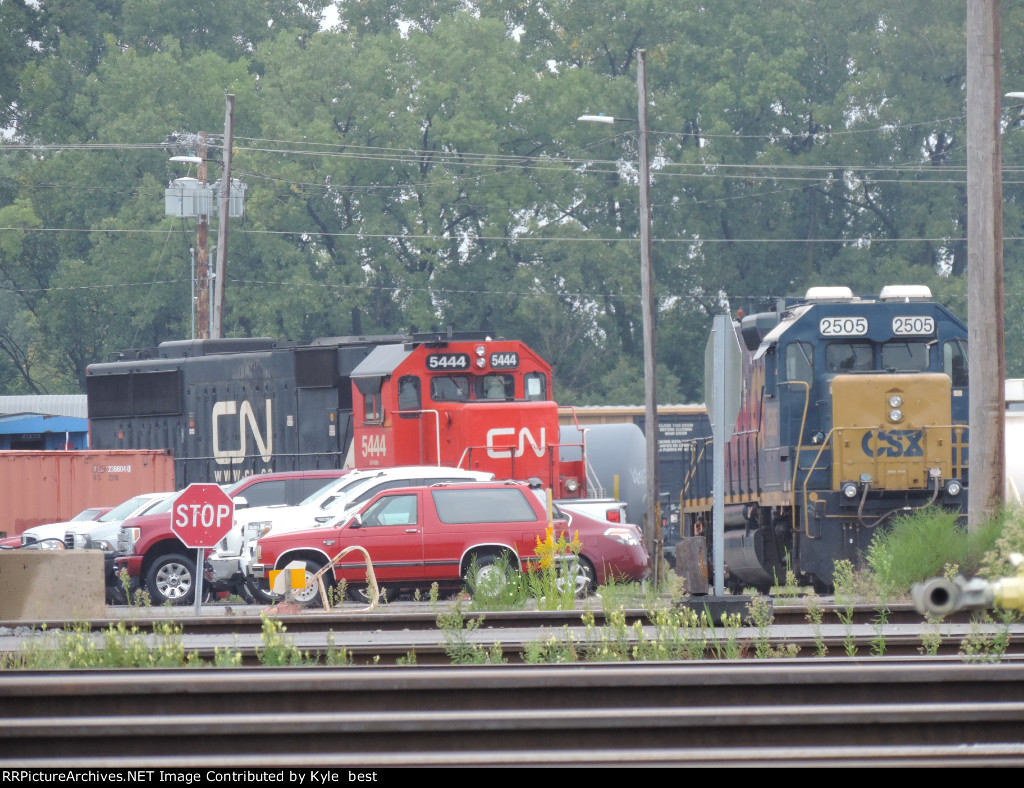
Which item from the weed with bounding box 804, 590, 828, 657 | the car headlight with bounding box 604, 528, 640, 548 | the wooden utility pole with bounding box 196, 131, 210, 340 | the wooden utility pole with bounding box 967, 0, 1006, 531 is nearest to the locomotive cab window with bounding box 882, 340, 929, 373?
the wooden utility pole with bounding box 967, 0, 1006, 531

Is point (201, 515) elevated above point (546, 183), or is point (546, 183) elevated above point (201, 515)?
point (546, 183)

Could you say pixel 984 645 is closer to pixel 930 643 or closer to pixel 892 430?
pixel 930 643

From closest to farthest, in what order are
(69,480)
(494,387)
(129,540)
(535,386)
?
(129,540) → (494,387) → (535,386) → (69,480)

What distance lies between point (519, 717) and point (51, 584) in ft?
29.3

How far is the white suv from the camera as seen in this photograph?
1806 centimetres

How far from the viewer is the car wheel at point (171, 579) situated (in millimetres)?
19672

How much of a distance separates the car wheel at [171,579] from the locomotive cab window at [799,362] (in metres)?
8.41

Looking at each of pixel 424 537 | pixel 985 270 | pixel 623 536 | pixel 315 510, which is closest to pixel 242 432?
pixel 315 510

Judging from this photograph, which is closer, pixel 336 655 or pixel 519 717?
pixel 519 717

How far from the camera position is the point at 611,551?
18078mm

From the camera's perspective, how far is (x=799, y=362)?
1777 centimetres

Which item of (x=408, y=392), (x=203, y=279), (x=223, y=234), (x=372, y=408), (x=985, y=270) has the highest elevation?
(x=223, y=234)

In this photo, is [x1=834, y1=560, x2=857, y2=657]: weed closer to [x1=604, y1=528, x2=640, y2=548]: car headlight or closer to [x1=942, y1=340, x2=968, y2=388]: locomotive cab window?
[x1=604, y1=528, x2=640, y2=548]: car headlight

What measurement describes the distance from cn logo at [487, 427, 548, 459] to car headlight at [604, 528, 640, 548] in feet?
13.9
